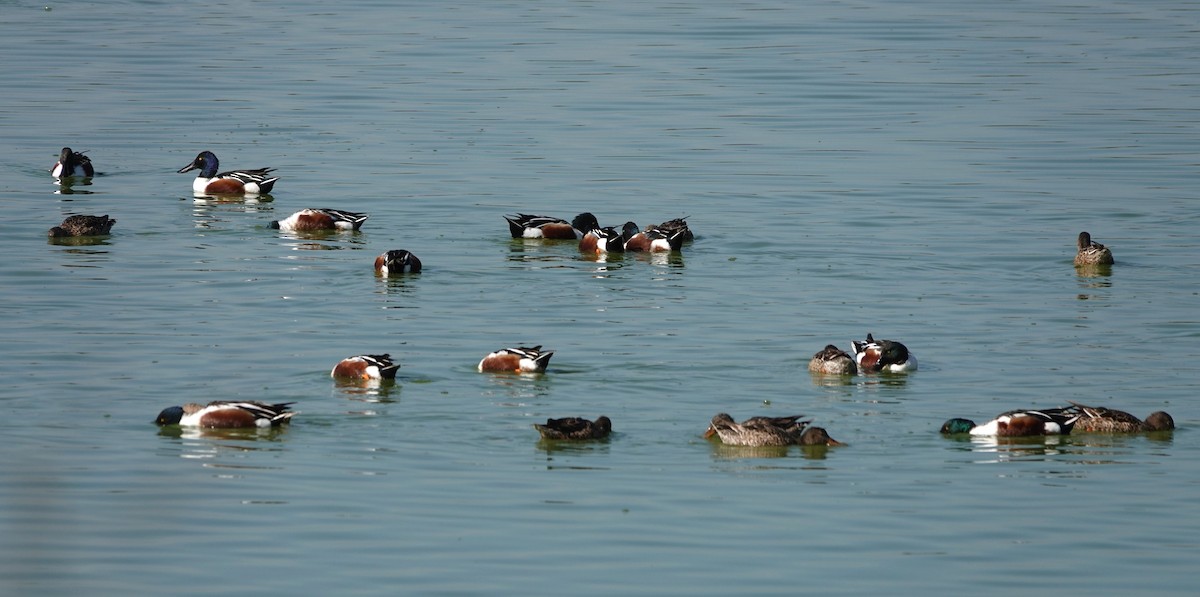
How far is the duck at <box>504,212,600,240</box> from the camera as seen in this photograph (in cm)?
2130

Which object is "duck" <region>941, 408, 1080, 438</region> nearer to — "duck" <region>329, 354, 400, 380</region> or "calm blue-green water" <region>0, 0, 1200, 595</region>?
"calm blue-green water" <region>0, 0, 1200, 595</region>

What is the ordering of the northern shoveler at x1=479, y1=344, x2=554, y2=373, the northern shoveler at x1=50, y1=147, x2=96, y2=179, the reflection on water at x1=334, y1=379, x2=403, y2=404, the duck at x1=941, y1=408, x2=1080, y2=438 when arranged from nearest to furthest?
the duck at x1=941, y1=408, x2=1080, y2=438
the reflection on water at x1=334, y1=379, x2=403, y2=404
the northern shoveler at x1=479, y1=344, x2=554, y2=373
the northern shoveler at x1=50, y1=147, x2=96, y2=179

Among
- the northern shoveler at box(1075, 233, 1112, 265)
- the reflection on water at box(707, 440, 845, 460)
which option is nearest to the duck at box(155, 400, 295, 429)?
the reflection on water at box(707, 440, 845, 460)

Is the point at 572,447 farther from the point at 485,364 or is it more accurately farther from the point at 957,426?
the point at 957,426

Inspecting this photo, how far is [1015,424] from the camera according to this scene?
12719mm

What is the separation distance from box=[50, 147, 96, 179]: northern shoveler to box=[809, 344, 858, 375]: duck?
14.0m

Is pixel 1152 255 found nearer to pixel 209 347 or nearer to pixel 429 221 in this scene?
pixel 429 221

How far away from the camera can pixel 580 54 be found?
132ft

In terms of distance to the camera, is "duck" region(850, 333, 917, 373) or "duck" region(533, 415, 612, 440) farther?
"duck" region(850, 333, 917, 373)

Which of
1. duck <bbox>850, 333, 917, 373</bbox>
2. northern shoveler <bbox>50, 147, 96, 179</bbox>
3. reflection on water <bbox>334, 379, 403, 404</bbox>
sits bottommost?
reflection on water <bbox>334, 379, 403, 404</bbox>

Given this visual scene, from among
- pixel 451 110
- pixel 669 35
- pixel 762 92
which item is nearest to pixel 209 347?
pixel 451 110

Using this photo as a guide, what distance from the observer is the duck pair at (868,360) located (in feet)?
48.0

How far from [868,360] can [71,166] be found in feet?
47.5

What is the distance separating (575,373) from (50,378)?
4.36 m
